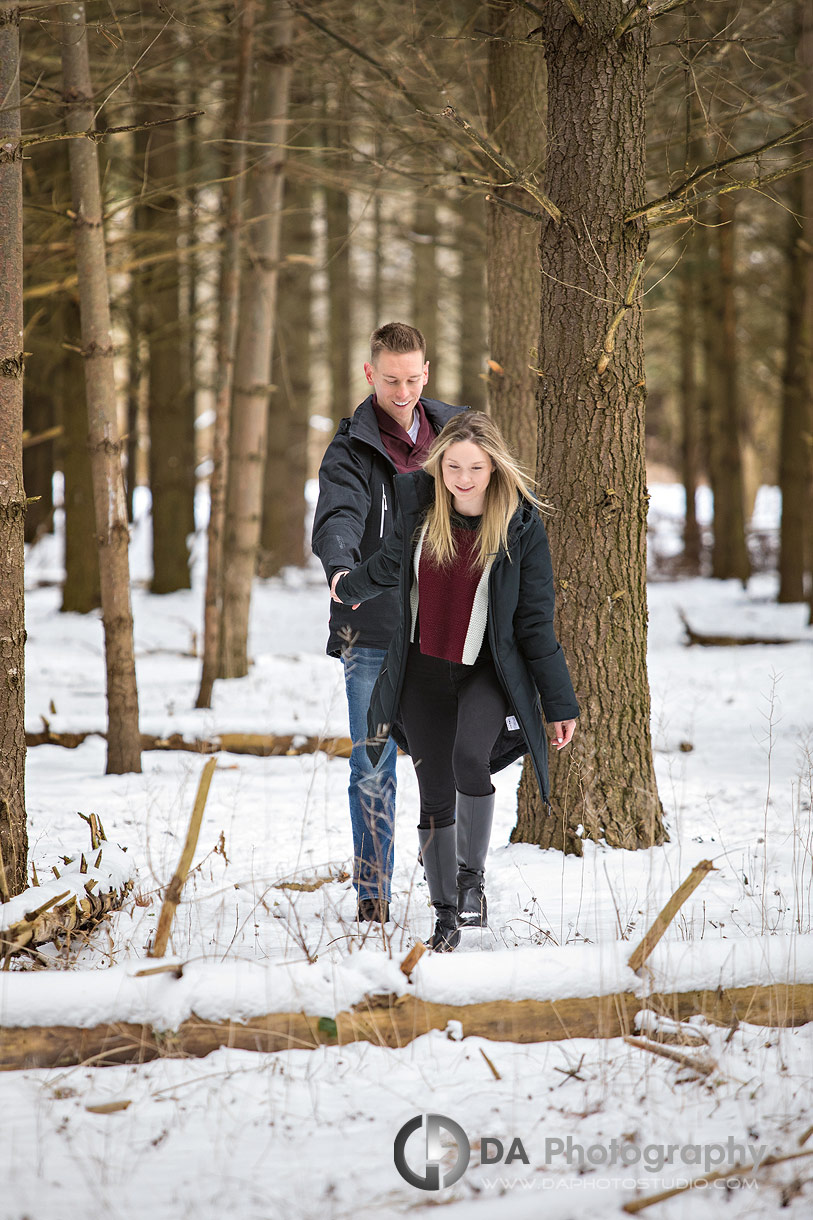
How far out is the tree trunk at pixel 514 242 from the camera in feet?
19.8

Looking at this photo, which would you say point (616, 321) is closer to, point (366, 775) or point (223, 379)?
point (366, 775)

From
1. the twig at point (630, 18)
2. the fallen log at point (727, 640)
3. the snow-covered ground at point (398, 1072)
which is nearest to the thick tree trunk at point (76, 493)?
the fallen log at point (727, 640)

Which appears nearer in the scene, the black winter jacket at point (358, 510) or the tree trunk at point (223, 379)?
the black winter jacket at point (358, 510)

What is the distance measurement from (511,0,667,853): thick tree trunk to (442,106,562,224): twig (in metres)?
0.14

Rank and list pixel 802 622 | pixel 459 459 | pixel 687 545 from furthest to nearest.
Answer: pixel 687 545
pixel 802 622
pixel 459 459

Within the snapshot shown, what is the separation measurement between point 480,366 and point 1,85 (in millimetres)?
15682

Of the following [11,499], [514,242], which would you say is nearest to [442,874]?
[11,499]

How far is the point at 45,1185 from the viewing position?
2203 millimetres

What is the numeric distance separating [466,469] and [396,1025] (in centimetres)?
169

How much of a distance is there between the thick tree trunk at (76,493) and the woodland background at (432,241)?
0.14ft

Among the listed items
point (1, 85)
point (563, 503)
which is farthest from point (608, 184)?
point (1, 85)

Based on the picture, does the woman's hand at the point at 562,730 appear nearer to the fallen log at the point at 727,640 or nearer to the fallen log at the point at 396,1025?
the fallen log at the point at 396,1025

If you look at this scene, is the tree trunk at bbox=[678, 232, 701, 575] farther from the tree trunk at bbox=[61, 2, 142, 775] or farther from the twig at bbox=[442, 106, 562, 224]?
the twig at bbox=[442, 106, 562, 224]

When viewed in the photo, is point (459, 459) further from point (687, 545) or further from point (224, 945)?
point (687, 545)
